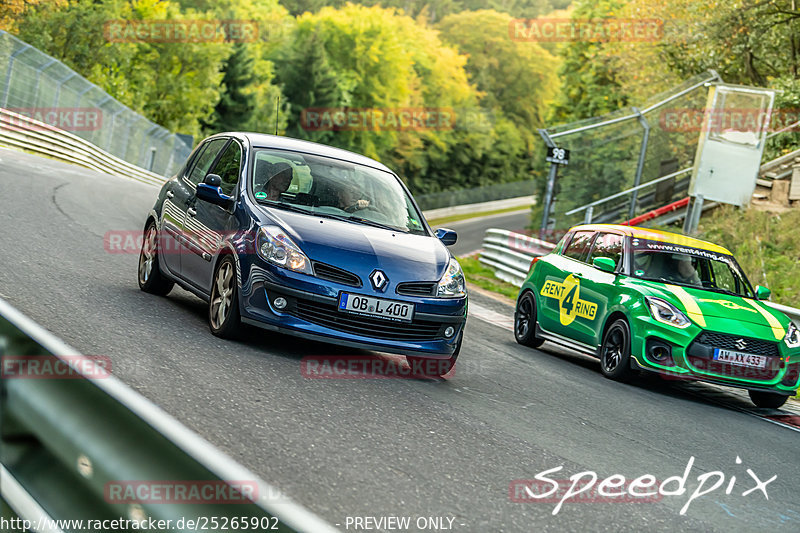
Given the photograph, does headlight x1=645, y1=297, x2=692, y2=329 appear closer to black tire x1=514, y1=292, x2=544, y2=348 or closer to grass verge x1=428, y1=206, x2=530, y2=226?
black tire x1=514, y1=292, x2=544, y2=348

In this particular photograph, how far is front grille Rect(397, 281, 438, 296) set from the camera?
748cm

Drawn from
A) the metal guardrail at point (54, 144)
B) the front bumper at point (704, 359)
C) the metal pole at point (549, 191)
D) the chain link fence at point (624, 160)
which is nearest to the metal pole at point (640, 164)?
the chain link fence at point (624, 160)

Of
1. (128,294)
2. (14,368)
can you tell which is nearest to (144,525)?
(14,368)

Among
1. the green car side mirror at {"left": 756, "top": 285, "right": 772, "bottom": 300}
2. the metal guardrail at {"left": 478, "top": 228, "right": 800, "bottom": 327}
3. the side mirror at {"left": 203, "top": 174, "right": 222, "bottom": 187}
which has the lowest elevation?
the metal guardrail at {"left": 478, "top": 228, "right": 800, "bottom": 327}

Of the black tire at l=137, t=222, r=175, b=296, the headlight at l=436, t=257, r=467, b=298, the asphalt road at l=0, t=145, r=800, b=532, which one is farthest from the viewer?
the black tire at l=137, t=222, r=175, b=296

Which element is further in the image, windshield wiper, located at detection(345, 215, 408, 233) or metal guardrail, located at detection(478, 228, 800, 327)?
metal guardrail, located at detection(478, 228, 800, 327)

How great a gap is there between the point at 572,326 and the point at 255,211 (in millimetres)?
4701

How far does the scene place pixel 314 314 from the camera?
731 centimetres

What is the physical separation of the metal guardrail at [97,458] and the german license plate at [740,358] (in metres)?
7.41

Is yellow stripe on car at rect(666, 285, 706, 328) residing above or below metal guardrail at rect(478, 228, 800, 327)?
above

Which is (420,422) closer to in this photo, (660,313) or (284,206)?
(284,206)

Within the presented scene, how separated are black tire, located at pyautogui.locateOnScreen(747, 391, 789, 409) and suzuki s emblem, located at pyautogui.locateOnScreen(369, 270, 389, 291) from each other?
4.68 metres

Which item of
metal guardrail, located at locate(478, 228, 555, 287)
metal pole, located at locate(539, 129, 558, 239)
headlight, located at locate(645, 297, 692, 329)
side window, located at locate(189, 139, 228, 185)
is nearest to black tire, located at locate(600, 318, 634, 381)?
headlight, located at locate(645, 297, 692, 329)

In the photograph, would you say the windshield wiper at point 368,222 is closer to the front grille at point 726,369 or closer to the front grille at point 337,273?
the front grille at point 337,273
